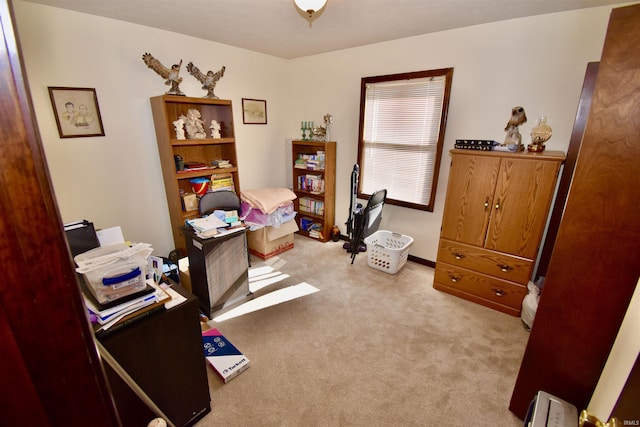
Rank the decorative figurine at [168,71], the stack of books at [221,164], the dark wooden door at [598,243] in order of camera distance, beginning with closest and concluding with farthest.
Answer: the dark wooden door at [598,243] < the decorative figurine at [168,71] < the stack of books at [221,164]

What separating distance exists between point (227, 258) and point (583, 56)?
10.5 feet

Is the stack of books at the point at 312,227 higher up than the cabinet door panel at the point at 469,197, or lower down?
lower down

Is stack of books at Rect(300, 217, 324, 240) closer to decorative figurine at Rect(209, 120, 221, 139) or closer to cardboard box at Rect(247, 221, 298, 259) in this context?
cardboard box at Rect(247, 221, 298, 259)

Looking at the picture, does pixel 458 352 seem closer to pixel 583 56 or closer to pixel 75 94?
pixel 583 56

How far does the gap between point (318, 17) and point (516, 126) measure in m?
1.88

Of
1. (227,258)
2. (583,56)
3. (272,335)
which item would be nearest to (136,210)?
→ (227,258)

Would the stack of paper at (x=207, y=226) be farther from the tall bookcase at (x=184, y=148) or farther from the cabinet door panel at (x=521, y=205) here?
the cabinet door panel at (x=521, y=205)

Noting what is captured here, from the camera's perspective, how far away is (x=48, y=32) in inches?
83.9

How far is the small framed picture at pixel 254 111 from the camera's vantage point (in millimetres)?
3564

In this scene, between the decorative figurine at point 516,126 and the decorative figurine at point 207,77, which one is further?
the decorative figurine at point 207,77

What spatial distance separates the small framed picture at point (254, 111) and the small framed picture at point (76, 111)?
153cm

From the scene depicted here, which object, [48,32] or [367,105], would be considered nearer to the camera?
[48,32]

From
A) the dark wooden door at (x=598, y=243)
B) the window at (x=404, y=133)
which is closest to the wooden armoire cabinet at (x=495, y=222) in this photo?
the window at (x=404, y=133)

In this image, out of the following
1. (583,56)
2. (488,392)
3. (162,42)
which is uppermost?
(162,42)
